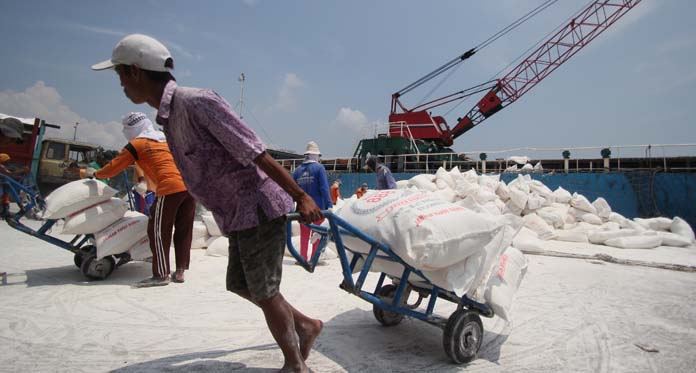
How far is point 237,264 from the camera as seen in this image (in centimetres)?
162

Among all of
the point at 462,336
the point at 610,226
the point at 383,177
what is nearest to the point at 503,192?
the point at 610,226

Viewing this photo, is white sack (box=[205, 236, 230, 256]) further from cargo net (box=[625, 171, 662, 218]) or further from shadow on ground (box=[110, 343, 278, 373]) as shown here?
cargo net (box=[625, 171, 662, 218])

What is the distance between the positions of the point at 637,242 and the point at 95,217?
7.28m

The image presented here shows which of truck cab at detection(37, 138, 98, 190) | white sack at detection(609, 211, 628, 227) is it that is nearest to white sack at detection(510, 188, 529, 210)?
white sack at detection(609, 211, 628, 227)

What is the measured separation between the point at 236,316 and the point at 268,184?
4.67ft

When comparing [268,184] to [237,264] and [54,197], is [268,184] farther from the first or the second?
[54,197]

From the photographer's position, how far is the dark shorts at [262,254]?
1463mm

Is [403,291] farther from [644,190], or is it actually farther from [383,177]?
[644,190]

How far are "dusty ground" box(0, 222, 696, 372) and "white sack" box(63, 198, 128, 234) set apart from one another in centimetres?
48

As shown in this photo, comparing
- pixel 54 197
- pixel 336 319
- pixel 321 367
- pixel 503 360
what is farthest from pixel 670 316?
pixel 54 197

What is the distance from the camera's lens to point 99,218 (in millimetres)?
3299

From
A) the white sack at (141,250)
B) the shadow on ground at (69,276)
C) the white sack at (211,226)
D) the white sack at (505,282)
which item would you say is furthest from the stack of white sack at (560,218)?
the shadow on ground at (69,276)

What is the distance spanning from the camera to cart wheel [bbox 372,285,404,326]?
2.40 meters

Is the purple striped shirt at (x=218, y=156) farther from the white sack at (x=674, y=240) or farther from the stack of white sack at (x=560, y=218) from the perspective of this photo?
the white sack at (x=674, y=240)
